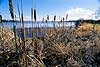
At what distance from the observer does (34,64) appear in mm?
5289

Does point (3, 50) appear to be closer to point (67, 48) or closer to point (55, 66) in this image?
point (55, 66)

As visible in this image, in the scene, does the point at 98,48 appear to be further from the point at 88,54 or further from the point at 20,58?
the point at 20,58

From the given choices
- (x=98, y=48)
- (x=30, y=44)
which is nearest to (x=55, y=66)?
(x=30, y=44)

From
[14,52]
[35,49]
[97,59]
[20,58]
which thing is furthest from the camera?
[97,59]

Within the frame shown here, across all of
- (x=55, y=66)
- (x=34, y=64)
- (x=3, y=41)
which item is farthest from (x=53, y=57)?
(x=3, y=41)

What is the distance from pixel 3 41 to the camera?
6.56 metres

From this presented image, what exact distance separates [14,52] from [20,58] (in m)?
0.42

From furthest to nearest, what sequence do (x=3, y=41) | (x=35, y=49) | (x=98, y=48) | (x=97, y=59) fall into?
(x=98, y=48) < (x=97, y=59) < (x=3, y=41) < (x=35, y=49)

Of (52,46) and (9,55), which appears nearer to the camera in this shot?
(9,55)

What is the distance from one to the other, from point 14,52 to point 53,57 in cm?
119

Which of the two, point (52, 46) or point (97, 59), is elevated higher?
point (52, 46)

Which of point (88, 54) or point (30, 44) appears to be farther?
point (88, 54)

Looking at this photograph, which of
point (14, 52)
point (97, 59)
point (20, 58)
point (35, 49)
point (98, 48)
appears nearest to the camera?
point (20, 58)

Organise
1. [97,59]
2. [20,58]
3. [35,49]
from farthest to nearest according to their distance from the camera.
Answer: [97,59]
[35,49]
[20,58]
